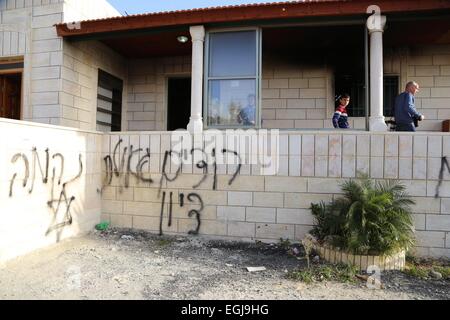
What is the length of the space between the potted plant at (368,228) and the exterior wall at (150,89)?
187 inches

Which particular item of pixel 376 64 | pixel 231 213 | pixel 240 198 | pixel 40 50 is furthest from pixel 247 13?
pixel 40 50

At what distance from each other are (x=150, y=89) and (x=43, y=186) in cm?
387

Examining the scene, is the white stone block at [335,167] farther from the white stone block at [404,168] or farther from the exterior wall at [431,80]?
the exterior wall at [431,80]

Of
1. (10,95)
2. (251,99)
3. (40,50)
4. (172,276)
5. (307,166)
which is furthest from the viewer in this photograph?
(10,95)

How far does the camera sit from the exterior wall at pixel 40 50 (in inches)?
233

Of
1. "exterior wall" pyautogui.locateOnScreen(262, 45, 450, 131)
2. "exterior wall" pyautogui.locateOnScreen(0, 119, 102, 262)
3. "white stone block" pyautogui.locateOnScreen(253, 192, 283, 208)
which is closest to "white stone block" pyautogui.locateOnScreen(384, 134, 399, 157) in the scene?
"white stone block" pyautogui.locateOnScreen(253, 192, 283, 208)

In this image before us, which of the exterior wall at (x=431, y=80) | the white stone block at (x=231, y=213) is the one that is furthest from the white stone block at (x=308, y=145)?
the exterior wall at (x=431, y=80)

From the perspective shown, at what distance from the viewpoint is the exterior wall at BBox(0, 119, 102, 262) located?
3795 mm

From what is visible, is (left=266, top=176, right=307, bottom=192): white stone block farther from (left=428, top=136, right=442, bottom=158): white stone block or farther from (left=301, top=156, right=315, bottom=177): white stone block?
(left=428, top=136, right=442, bottom=158): white stone block

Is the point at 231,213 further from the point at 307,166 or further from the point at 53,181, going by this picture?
the point at 53,181

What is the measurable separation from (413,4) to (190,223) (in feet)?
15.2

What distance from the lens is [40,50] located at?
6.04 metres

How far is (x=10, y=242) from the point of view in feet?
12.5

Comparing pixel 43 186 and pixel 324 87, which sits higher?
pixel 324 87
